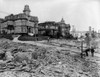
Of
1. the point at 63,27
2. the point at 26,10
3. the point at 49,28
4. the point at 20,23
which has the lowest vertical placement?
the point at 49,28

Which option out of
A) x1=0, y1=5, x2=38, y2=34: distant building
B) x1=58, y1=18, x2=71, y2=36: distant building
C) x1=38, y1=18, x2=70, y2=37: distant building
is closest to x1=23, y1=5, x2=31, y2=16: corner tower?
x1=0, y1=5, x2=38, y2=34: distant building

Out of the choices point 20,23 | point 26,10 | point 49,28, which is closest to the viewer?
point 20,23

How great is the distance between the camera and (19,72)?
12.2 meters

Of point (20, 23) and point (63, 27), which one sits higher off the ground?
point (20, 23)

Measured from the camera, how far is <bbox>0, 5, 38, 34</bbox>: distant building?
4560 centimetres

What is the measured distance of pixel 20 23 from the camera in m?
45.6

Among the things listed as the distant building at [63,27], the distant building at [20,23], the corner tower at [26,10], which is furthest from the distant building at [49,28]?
the corner tower at [26,10]

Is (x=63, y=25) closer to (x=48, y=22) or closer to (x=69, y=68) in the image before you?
(x=48, y=22)

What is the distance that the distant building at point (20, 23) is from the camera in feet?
150

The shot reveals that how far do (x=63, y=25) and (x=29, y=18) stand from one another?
79.5ft

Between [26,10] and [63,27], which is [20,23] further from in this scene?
[63,27]

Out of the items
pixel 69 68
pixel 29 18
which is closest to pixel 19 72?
pixel 69 68

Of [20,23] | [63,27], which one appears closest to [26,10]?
[20,23]

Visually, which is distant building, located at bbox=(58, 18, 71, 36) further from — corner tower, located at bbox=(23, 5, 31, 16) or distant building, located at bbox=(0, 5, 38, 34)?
corner tower, located at bbox=(23, 5, 31, 16)
